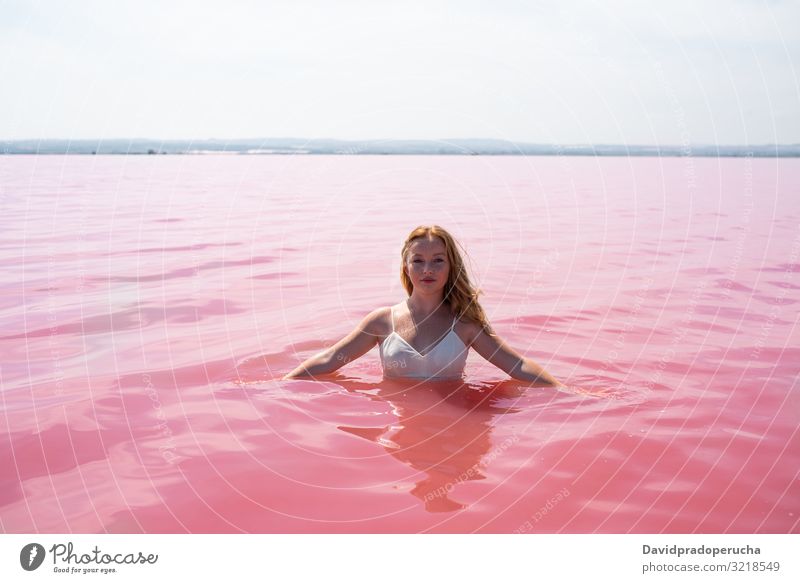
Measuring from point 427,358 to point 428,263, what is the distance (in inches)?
29.5

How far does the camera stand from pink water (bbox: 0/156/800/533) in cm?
418

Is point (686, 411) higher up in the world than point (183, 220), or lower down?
lower down

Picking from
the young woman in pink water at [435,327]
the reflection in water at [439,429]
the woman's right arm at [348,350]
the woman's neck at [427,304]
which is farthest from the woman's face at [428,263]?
the reflection in water at [439,429]

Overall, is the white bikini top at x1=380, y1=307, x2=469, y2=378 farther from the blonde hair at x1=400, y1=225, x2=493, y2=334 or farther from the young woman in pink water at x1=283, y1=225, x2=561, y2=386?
the blonde hair at x1=400, y1=225, x2=493, y2=334

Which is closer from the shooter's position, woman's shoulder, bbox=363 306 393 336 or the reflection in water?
the reflection in water

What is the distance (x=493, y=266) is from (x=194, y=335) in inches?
209

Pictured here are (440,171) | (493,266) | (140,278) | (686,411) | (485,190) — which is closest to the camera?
(686,411)

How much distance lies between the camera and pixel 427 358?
20.1ft

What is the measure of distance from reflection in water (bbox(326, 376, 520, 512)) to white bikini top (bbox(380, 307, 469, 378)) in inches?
3.3

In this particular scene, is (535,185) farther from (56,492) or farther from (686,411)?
(56,492)

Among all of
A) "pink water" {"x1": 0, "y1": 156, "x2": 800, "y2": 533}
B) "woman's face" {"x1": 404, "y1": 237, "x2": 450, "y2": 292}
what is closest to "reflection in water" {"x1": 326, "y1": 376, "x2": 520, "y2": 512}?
"pink water" {"x1": 0, "y1": 156, "x2": 800, "y2": 533}

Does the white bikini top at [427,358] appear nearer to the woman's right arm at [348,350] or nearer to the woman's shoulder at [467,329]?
the woman's shoulder at [467,329]

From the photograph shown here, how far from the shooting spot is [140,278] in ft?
32.2
